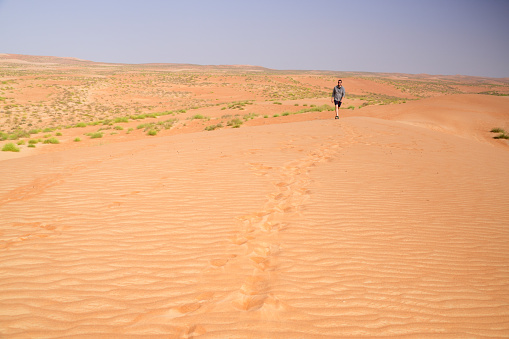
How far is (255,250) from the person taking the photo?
161 inches

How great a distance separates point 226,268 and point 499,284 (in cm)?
287

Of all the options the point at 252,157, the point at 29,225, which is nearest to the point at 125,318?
the point at 29,225

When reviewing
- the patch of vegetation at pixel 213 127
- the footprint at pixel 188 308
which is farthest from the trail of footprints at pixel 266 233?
the patch of vegetation at pixel 213 127

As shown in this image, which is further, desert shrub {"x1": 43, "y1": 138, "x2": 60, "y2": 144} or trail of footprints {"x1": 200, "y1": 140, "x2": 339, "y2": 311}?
desert shrub {"x1": 43, "y1": 138, "x2": 60, "y2": 144}

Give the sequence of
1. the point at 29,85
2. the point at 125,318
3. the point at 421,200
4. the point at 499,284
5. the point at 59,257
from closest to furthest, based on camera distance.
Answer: the point at 125,318 → the point at 499,284 → the point at 59,257 → the point at 421,200 → the point at 29,85

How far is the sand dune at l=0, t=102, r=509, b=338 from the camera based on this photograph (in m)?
2.89

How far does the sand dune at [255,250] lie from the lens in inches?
114

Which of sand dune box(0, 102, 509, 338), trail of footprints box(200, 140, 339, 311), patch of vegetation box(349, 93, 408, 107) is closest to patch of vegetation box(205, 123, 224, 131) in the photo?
sand dune box(0, 102, 509, 338)

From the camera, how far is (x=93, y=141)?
56.5ft

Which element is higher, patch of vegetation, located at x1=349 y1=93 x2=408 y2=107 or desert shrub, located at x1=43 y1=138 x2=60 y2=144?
patch of vegetation, located at x1=349 y1=93 x2=408 y2=107

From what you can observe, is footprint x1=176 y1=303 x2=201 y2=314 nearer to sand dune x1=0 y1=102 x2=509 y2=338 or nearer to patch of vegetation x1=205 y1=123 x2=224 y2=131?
sand dune x1=0 y1=102 x2=509 y2=338

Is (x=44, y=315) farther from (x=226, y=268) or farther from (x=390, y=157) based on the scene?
(x=390, y=157)

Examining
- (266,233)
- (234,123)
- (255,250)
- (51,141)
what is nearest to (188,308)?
(255,250)

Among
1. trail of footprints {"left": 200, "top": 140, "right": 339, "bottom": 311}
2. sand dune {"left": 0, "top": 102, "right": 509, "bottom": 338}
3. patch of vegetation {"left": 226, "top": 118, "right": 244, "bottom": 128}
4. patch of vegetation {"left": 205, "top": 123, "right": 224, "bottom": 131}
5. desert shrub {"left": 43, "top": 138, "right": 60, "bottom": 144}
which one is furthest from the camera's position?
patch of vegetation {"left": 226, "top": 118, "right": 244, "bottom": 128}
